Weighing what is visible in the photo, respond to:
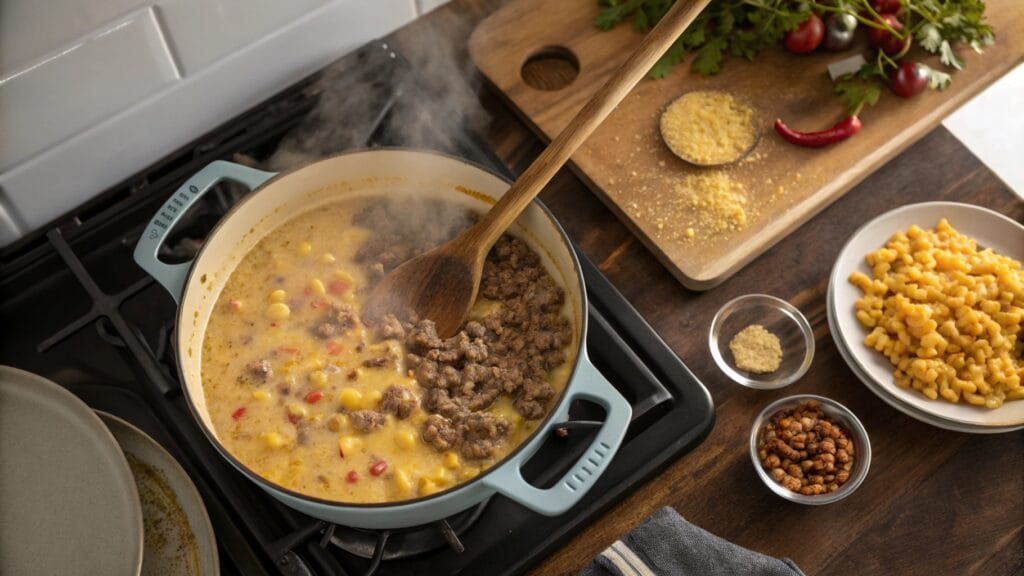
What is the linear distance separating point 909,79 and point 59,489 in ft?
4.75

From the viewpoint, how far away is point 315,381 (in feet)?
4.29

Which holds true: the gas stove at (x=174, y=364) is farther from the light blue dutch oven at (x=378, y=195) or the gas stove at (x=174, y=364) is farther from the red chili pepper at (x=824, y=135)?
the red chili pepper at (x=824, y=135)

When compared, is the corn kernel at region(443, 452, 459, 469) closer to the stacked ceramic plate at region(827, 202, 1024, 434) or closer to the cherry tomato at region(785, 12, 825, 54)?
the stacked ceramic plate at region(827, 202, 1024, 434)

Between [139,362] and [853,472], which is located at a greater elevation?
[139,362]

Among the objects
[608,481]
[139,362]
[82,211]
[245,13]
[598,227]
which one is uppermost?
[245,13]

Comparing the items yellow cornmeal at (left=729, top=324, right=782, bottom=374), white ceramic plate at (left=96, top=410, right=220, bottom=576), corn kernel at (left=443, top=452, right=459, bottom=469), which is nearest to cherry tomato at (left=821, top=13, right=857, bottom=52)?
yellow cornmeal at (left=729, top=324, right=782, bottom=374)

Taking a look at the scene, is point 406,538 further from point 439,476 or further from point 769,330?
point 769,330

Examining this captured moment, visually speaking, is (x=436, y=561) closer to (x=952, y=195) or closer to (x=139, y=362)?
(x=139, y=362)

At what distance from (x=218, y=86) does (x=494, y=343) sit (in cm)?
64

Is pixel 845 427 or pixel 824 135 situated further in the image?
pixel 824 135

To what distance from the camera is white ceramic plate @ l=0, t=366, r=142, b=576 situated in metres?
1.11

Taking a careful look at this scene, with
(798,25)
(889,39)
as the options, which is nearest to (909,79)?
(889,39)

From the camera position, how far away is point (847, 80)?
1672 mm

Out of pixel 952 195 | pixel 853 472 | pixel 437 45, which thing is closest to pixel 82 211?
pixel 437 45
